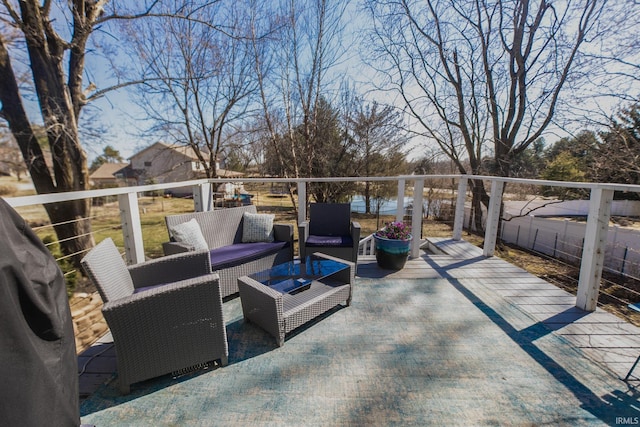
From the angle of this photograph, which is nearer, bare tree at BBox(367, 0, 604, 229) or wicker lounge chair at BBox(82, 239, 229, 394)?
wicker lounge chair at BBox(82, 239, 229, 394)

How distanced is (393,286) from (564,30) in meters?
8.76

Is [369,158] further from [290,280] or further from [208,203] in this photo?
[290,280]

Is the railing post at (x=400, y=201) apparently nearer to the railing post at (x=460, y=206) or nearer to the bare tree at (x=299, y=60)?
the railing post at (x=460, y=206)

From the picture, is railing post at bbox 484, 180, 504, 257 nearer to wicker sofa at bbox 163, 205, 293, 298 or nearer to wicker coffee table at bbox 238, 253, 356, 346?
wicker coffee table at bbox 238, 253, 356, 346

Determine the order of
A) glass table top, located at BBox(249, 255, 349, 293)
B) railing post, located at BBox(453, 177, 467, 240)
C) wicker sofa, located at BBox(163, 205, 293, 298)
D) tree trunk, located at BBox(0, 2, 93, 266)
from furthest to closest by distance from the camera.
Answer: tree trunk, located at BBox(0, 2, 93, 266)
railing post, located at BBox(453, 177, 467, 240)
wicker sofa, located at BBox(163, 205, 293, 298)
glass table top, located at BBox(249, 255, 349, 293)

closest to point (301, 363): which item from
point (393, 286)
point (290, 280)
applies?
point (290, 280)

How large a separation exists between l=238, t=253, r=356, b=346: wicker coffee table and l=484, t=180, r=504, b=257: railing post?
7.91 feet

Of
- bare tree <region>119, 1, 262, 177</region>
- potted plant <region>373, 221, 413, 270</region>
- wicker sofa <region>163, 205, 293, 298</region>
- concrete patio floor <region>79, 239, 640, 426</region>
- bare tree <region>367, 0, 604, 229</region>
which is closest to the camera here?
concrete patio floor <region>79, 239, 640, 426</region>

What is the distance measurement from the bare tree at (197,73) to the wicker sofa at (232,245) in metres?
4.63

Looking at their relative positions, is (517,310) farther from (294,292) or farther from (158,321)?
(158,321)

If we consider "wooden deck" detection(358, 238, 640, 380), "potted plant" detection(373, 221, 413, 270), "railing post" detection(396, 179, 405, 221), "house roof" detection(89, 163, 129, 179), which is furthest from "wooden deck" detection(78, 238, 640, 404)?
"house roof" detection(89, 163, 129, 179)

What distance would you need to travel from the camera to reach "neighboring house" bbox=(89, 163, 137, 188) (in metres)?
24.9

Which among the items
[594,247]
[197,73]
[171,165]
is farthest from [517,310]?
[171,165]

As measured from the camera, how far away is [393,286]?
2934 millimetres
